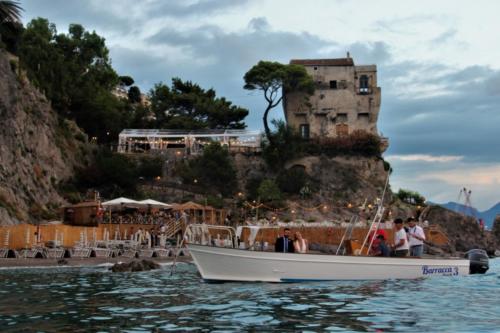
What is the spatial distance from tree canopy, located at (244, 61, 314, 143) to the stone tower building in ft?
6.58

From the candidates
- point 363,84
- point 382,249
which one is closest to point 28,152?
point 382,249

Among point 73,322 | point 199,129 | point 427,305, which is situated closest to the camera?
point 73,322

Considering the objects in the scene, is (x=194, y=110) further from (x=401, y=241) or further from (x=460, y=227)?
(x=401, y=241)

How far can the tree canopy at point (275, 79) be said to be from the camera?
72000 mm

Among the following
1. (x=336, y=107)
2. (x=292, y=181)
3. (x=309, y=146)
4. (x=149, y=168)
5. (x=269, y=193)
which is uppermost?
(x=336, y=107)

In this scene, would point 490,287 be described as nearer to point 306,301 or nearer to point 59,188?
point 306,301

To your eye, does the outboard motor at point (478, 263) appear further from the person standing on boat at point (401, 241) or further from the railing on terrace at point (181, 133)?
the railing on terrace at point (181, 133)

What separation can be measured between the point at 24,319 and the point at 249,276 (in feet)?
27.5

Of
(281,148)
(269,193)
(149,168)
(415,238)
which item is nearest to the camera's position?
(415,238)

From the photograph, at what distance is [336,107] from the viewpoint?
74.6 m

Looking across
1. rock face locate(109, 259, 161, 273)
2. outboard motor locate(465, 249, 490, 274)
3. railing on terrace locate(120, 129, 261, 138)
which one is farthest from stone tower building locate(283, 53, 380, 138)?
outboard motor locate(465, 249, 490, 274)

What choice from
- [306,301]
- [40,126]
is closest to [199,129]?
[40,126]

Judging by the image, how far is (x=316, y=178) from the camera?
67.4 m

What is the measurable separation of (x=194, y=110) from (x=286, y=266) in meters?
60.7
